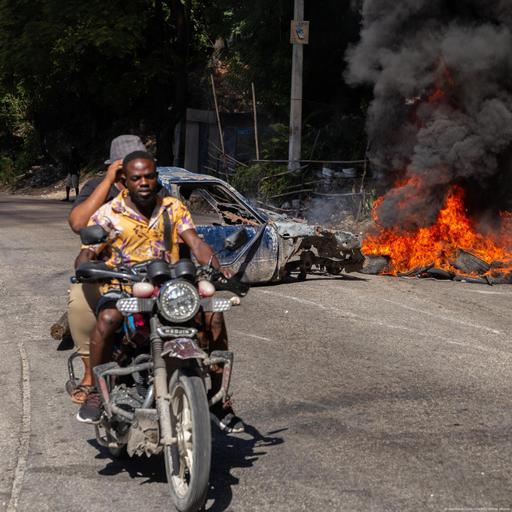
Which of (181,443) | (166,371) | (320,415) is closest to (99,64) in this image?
(320,415)

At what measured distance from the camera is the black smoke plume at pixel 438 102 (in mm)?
17578

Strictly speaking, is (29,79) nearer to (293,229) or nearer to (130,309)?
(293,229)

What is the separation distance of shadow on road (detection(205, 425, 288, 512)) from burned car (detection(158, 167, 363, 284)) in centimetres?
587

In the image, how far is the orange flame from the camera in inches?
591

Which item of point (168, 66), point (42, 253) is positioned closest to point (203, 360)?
point (42, 253)

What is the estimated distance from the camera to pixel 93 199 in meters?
5.93

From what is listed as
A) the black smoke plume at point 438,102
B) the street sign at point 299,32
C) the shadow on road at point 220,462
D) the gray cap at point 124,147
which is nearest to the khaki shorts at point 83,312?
the shadow on road at point 220,462

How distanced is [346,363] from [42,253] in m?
8.45

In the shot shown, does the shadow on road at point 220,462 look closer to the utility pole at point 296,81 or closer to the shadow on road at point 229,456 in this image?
the shadow on road at point 229,456

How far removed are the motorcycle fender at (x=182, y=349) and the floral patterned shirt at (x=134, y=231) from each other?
35.3 inches

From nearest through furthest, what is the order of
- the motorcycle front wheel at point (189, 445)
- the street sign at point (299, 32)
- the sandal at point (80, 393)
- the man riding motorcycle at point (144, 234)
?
the motorcycle front wheel at point (189, 445) < the man riding motorcycle at point (144, 234) < the sandal at point (80, 393) < the street sign at point (299, 32)

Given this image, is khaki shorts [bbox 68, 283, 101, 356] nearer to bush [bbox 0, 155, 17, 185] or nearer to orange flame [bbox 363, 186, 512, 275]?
orange flame [bbox 363, 186, 512, 275]

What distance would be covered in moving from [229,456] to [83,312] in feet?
4.02

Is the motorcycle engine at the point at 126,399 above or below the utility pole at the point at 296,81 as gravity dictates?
below
